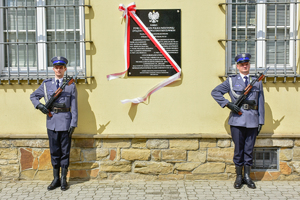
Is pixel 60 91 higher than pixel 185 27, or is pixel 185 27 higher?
pixel 185 27

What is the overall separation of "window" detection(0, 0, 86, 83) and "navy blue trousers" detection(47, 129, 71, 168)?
105cm

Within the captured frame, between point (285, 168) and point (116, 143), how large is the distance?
9.01 feet

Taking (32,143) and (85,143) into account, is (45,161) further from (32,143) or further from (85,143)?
(85,143)

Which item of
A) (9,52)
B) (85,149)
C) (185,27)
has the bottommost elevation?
(85,149)

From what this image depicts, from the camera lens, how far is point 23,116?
518 centimetres

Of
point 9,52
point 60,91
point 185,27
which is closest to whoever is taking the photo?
point 60,91

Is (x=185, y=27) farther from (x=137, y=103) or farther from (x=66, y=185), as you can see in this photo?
(x=66, y=185)

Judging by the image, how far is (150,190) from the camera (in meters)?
4.65

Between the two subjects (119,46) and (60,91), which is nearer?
(60,91)

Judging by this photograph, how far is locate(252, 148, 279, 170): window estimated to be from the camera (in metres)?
5.13

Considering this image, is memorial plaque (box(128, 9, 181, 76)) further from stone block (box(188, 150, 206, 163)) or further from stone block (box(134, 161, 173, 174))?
stone block (box(134, 161, 173, 174))

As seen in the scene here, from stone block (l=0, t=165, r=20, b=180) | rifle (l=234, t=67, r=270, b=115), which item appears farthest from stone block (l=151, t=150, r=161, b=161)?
stone block (l=0, t=165, r=20, b=180)

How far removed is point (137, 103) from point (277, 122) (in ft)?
7.47

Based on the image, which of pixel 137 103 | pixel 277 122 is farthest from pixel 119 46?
pixel 277 122
